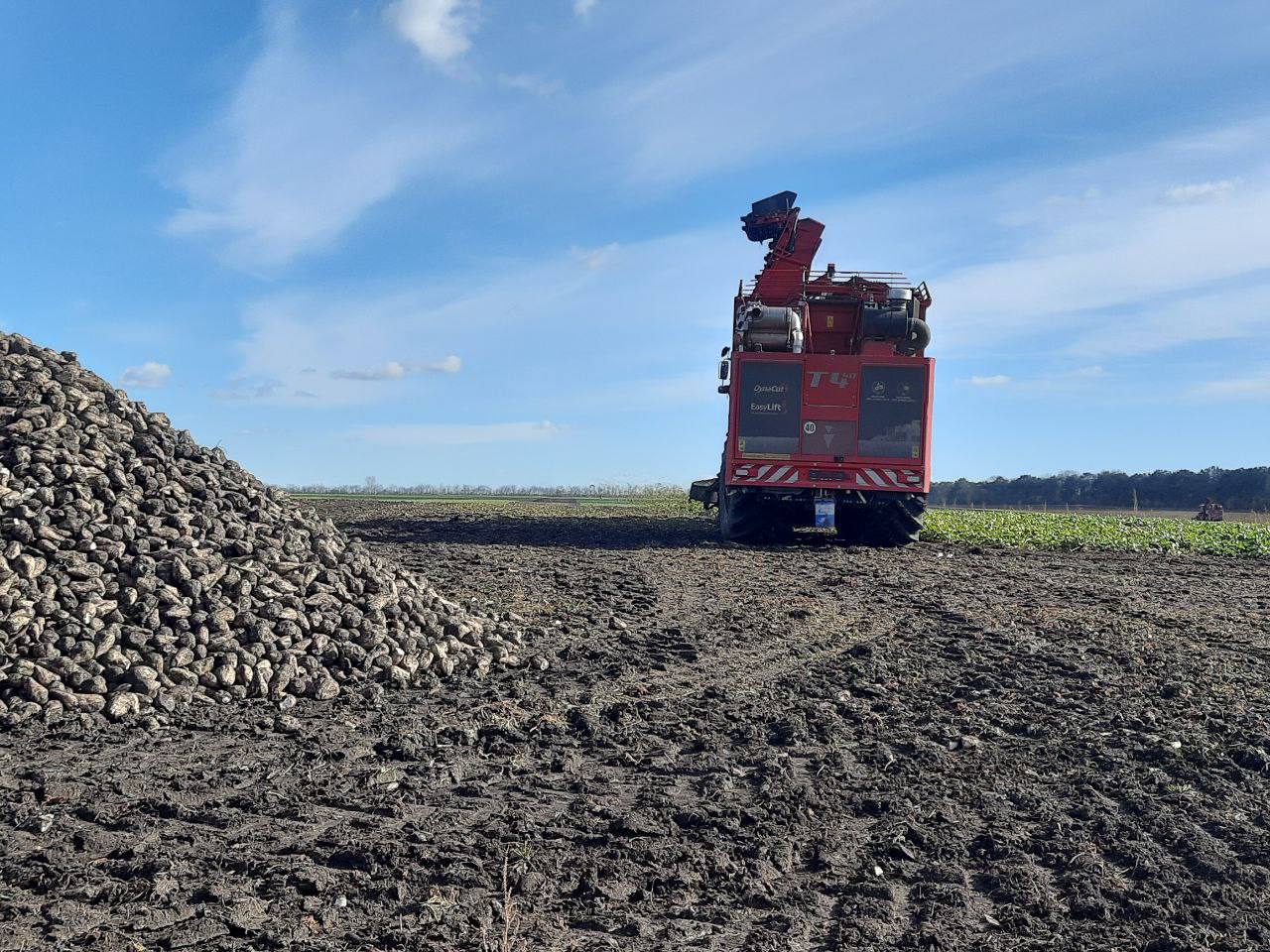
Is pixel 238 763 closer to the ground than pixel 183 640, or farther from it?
closer to the ground

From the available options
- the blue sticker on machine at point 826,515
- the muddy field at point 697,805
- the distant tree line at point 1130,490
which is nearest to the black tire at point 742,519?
the blue sticker on machine at point 826,515

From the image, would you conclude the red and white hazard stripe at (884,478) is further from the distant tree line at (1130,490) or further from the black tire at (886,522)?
the distant tree line at (1130,490)

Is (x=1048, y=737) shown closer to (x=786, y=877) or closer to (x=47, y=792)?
(x=786, y=877)

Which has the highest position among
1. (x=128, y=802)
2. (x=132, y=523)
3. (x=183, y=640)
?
(x=132, y=523)

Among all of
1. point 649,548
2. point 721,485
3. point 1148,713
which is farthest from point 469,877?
point 721,485

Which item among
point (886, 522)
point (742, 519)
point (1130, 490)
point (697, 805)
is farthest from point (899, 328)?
point (1130, 490)

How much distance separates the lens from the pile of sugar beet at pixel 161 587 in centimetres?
679

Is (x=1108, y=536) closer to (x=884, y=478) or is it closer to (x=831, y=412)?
(x=884, y=478)

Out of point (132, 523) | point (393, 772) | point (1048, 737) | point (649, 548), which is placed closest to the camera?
point (393, 772)

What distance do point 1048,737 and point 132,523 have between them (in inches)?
267

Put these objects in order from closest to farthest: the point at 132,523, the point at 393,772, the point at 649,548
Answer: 1. the point at 393,772
2. the point at 132,523
3. the point at 649,548

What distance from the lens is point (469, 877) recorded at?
421cm

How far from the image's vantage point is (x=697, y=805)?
5.15 m

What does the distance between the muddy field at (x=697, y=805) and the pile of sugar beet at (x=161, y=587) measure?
0.39 m
